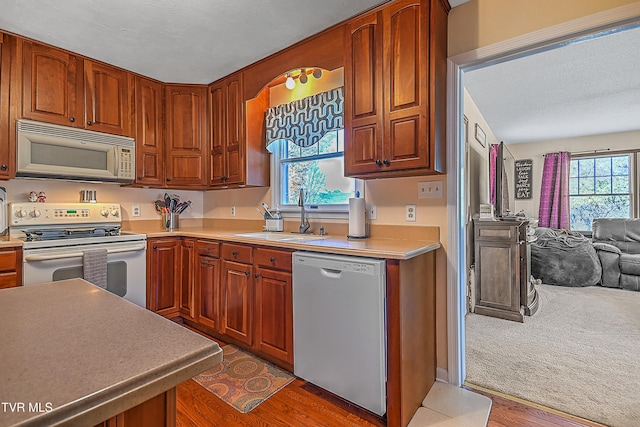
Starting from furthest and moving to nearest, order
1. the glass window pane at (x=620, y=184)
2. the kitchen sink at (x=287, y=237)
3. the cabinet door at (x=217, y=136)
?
the glass window pane at (x=620, y=184)
the cabinet door at (x=217, y=136)
the kitchen sink at (x=287, y=237)

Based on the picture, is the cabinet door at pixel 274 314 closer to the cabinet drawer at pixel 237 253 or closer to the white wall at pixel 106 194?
the cabinet drawer at pixel 237 253

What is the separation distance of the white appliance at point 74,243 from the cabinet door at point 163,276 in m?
0.07

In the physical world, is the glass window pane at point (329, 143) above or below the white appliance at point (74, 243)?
above

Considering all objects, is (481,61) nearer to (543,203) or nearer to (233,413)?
(233,413)

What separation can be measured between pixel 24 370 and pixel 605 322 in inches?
165

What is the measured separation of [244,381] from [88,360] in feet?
5.78

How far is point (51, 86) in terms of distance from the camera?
2504 millimetres

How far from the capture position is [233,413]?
1.75 meters

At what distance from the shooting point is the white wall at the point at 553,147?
557 cm

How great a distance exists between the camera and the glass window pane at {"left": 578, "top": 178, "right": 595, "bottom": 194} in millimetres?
5895

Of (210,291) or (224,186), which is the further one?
(224,186)

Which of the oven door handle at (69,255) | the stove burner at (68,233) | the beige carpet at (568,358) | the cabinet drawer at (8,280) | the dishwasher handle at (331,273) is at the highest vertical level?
the stove burner at (68,233)

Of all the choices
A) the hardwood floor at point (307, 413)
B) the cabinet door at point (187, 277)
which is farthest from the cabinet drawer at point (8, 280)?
the hardwood floor at point (307, 413)

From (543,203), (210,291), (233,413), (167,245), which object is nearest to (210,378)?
(233,413)
